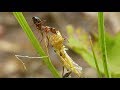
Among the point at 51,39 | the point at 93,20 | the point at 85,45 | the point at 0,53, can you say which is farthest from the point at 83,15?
the point at 51,39

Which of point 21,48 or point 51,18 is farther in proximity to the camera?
point 51,18
